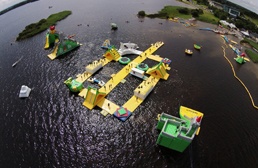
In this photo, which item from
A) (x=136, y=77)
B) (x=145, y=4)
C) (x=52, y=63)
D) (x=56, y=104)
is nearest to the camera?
(x=56, y=104)

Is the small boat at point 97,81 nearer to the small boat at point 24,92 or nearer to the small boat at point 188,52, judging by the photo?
the small boat at point 24,92

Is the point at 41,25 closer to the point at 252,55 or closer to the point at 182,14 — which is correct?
the point at 182,14

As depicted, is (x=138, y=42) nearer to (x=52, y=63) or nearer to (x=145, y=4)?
(x=52, y=63)

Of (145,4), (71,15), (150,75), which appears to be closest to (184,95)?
(150,75)

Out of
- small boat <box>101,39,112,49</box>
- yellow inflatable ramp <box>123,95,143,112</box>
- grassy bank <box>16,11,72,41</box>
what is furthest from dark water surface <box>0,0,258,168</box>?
grassy bank <box>16,11,72,41</box>

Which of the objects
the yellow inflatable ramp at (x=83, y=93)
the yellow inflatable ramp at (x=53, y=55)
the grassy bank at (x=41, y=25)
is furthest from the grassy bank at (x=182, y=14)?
the yellow inflatable ramp at (x=83, y=93)

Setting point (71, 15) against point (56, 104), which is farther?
point (71, 15)

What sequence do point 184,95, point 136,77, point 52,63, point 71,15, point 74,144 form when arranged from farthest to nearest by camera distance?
1. point 71,15
2. point 52,63
3. point 136,77
4. point 184,95
5. point 74,144

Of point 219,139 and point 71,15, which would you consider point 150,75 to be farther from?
point 71,15
